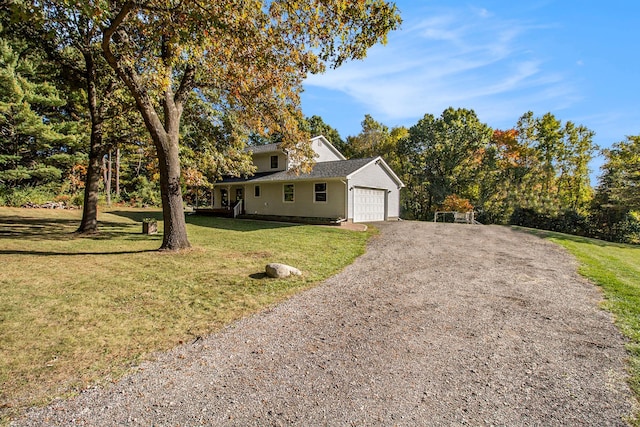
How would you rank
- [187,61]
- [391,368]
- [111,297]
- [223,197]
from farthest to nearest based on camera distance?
[223,197]
[187,61]
[111,297]
[391,368]

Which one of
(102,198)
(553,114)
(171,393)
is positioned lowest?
(171,393)

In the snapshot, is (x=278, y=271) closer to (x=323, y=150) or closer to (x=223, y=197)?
(x=323, y=150)

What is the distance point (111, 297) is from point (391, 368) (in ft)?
15.6

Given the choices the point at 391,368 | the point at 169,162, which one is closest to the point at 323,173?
the point at 169,162

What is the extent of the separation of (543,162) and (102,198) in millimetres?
39204

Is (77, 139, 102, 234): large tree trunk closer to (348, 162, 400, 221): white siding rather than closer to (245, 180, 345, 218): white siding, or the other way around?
(245, 180, 345, 218): white siding

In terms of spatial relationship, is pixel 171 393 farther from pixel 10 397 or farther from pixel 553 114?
pixel 553 114

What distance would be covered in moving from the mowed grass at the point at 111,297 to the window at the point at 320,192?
294 inches

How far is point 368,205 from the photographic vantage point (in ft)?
62.3

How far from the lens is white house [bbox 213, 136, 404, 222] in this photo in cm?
1758

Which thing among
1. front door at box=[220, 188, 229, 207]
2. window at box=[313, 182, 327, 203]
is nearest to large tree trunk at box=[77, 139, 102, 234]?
window at box=[313, 182, 327, 203]

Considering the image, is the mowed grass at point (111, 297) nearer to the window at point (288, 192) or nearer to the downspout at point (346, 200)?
the downspout at point (346, 200)

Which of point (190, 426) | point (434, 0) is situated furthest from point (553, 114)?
point (190, 426)

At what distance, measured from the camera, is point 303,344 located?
379cm
